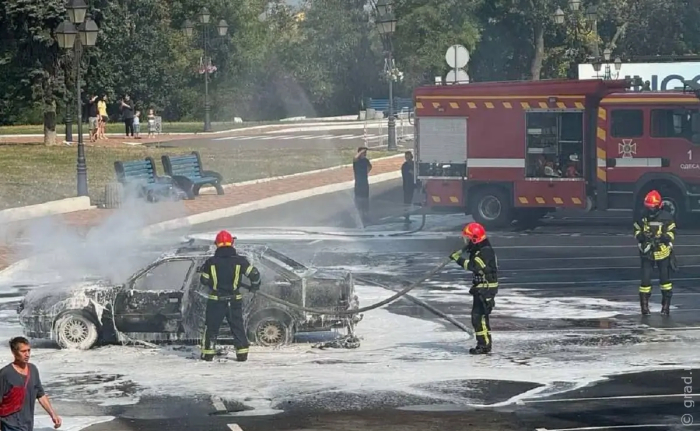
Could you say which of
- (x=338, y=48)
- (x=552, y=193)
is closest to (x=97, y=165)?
(x=552, y=193)

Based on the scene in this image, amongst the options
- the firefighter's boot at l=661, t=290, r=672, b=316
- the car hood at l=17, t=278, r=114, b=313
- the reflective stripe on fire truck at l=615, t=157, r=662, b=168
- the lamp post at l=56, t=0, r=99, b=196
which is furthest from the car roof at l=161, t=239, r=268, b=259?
the lamp post at l=56, t=0, r=99, b=196

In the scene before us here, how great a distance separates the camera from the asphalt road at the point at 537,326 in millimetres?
11383

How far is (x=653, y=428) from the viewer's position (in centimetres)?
1081

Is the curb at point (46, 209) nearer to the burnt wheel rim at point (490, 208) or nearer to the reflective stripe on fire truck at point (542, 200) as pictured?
the burnt wheel rim at point (490, 208)

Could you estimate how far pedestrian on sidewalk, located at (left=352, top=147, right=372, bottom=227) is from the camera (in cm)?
2809

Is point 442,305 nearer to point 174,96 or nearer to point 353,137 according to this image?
point 353,137

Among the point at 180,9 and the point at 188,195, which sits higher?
the point at 180,9

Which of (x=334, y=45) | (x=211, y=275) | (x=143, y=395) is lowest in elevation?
(x=143, y=395)

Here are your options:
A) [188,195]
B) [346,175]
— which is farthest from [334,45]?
[188,195]

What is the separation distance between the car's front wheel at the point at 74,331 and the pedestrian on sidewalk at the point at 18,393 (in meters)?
5.62

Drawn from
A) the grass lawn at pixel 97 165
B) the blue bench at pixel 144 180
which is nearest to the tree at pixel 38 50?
the grass lawn at pixel 97 165

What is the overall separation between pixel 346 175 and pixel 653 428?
2944cm

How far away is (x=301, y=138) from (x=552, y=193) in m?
30.9

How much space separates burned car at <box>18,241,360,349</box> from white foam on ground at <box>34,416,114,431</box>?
3418mm
